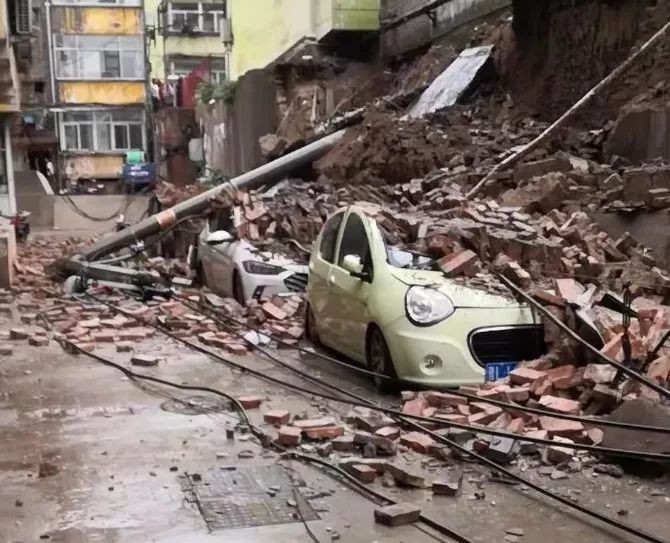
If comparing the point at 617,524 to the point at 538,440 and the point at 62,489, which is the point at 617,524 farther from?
the point at 62,489

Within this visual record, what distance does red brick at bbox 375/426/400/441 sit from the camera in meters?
6.95

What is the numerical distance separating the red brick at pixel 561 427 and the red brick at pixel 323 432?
1.54 metres

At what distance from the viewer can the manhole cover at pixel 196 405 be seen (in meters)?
8.31

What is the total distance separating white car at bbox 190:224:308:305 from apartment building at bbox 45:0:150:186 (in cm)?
3778

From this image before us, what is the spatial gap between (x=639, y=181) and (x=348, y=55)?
18613 millimetres

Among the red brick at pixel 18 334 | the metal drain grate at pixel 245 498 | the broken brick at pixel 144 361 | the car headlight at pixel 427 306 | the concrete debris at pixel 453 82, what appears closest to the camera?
the metal drain grate at pixel 245 498

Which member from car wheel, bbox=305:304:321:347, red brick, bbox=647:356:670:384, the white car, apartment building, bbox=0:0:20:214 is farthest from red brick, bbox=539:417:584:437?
apartment building, bbox=0:0:20:214

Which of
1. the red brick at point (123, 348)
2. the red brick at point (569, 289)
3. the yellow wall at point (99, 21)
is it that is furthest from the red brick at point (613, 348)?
the yellow wall at point (99, 21)

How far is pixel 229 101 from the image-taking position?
33.6 m

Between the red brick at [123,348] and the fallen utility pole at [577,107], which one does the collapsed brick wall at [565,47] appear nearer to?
the fallen utility pole at [577,107]

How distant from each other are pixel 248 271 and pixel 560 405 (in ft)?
24.1

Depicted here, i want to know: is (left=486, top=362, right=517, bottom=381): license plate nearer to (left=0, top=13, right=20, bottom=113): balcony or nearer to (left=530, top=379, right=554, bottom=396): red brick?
(left=530, top=379, right=554, bottom=396): red brick

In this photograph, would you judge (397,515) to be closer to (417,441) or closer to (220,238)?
(417,441)

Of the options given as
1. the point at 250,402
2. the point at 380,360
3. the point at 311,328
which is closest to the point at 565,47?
the point at 311,328
